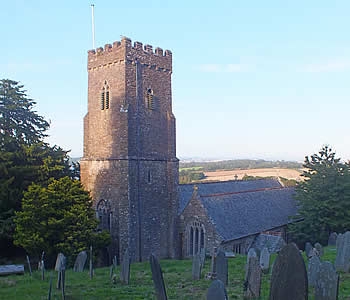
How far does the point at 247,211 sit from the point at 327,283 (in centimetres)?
1842

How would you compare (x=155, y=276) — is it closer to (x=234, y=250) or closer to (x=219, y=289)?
(x=219, y=289)

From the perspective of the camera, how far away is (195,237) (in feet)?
73.2

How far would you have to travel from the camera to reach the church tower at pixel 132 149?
21.5 m

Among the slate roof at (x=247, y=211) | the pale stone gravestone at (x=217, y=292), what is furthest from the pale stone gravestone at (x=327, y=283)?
the slate roof at (x=247, y=211)

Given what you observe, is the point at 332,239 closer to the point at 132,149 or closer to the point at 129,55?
the point at 132,149

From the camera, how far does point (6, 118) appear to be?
26.7 metres

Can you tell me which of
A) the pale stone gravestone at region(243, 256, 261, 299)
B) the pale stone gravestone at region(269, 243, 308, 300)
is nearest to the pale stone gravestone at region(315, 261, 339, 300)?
the pale stone gravestone at region(243, 256, 261, 299)

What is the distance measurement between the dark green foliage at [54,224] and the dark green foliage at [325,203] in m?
12.7

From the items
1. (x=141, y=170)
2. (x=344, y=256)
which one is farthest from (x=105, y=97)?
(x=344, y=256)

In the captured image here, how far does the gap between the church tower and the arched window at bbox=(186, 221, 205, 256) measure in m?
1.02

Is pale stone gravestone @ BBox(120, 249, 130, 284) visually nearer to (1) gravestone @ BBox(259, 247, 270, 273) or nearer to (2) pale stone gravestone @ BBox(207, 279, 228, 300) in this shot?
(1) gravestone @ BBox(259, 247, 270, 273)

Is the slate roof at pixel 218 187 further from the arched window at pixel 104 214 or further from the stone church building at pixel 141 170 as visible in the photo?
the arched window at pixel 104 214

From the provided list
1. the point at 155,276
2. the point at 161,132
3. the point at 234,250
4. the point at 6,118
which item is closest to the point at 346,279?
the point at 155,276

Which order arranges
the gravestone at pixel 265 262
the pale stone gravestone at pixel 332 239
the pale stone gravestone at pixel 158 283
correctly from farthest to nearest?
the pale stone gravestone at pixel 332 239 → the gravestone at pixel 265 262 → the pale stone gravestone at pixel 158 283
